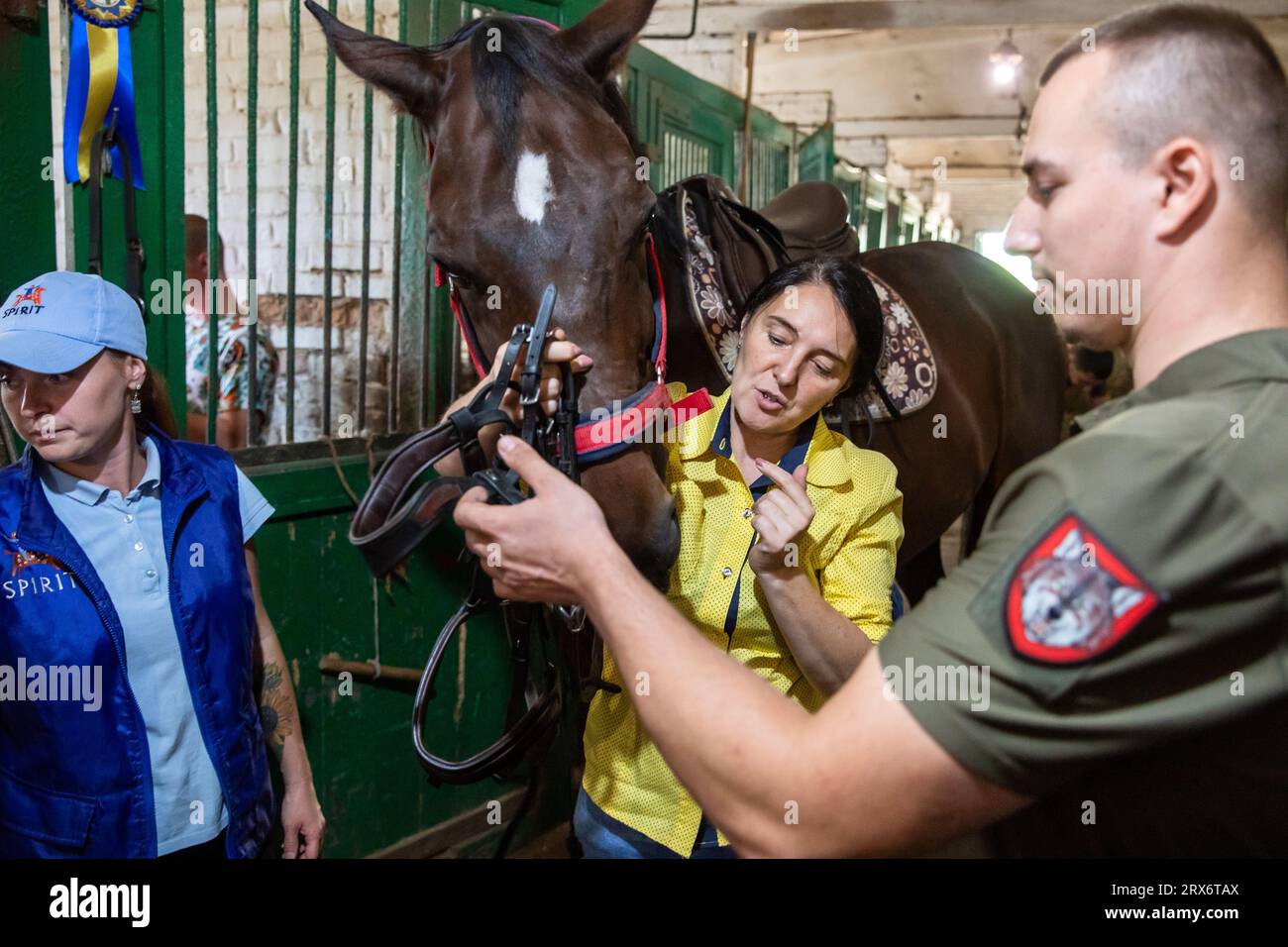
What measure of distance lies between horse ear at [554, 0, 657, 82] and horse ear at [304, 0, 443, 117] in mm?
278

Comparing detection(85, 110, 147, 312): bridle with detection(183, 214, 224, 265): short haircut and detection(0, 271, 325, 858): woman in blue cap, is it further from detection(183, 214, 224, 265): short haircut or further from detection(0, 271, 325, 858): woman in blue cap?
detection(183, 214, 224, 265): short haircut

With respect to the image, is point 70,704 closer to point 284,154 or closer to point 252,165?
point 252,165

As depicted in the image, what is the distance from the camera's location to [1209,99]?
0.81m

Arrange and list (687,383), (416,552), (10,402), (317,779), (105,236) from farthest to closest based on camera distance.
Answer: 1. (416,552)
2. (317,779)
3. (687,383)
4. (105,236)
5. (10,402)

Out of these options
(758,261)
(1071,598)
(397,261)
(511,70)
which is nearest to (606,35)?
(511,70)

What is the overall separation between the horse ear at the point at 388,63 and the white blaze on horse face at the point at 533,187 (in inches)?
14.5

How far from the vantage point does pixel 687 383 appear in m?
2.32

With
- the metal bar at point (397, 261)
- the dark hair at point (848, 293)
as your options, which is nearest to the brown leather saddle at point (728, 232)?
the dark hair at point (848, 293)

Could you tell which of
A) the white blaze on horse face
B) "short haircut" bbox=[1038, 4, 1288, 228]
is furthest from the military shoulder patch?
the white blaze on horse face

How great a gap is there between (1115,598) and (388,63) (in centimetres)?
176

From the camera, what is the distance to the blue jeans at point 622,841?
4.87 ft

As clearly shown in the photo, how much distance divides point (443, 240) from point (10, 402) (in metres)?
0.74

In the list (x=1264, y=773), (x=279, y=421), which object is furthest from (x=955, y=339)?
(x=1264, y=773)
